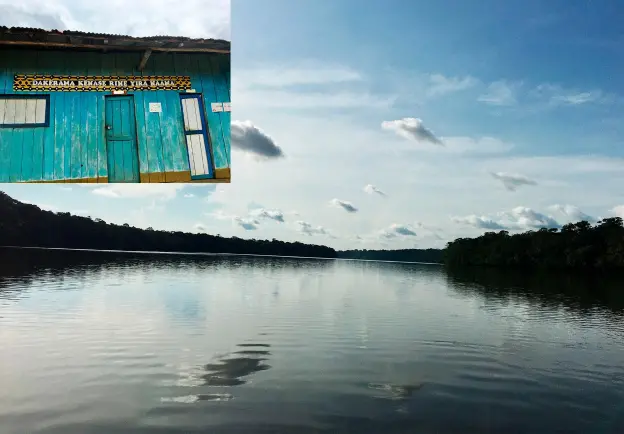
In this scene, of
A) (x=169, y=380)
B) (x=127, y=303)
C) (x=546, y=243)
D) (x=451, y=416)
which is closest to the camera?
(x=451, y=416)

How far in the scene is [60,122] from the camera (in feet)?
32.2

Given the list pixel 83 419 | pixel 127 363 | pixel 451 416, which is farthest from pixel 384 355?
pixel 83 419

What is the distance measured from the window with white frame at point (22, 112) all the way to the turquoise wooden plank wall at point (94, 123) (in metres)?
0.10

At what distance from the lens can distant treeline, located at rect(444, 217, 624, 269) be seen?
2351 inches

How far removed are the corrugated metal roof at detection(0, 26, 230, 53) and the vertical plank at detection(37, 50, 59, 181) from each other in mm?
232

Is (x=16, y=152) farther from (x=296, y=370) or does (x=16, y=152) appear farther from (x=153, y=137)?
(x=296, y=370)

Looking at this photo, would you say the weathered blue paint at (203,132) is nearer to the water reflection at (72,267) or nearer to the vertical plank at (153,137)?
the vertical plank at (153,137)

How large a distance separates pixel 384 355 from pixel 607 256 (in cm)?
5751

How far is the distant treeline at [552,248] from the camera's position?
196 ft

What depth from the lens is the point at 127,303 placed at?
16422 mm

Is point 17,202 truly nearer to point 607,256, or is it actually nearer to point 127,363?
point 127,363

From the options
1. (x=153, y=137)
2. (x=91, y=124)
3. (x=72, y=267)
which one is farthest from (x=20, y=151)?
(x=72, y=267)

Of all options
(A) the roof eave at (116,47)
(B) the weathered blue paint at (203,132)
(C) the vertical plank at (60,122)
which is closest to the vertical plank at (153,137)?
(B) the weathered blue paint at (203,132)

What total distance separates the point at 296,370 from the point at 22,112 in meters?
6.46
